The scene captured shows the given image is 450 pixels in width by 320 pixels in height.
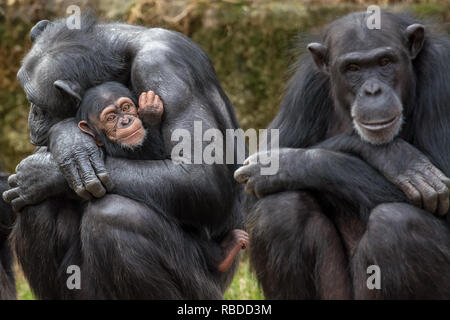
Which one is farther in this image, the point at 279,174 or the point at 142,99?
the point at 142,99

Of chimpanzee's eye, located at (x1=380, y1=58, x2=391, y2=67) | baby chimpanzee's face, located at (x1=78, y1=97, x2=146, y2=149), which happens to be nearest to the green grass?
baby chimpanzee's face, located at (x1=78, y1=97, x2=146, y2=149)

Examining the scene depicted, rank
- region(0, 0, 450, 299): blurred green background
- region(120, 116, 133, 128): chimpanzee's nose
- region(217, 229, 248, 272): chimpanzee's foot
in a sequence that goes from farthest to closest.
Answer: region(0, 0, 450, 299): blurred green background → region(217, 229, 248, 272): chimpanzee's foot → region(120, 116, 133, 128): chimpanzee's nose

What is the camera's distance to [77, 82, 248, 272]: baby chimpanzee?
17.9ft

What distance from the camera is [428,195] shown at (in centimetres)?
488

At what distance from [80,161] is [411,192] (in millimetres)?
2003

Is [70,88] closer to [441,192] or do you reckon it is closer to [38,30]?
[38,30]

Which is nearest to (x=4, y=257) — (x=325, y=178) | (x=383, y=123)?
(x=325, y=178)

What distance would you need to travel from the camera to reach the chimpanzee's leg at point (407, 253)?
471 cm

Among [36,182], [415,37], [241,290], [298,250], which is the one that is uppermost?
[415,37]

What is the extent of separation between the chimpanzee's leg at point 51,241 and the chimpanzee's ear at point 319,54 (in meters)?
1.80

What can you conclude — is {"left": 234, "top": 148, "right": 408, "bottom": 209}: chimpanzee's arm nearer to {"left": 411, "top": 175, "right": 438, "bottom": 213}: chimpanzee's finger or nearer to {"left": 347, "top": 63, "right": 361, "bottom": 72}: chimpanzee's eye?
{"left": 411, "top": 175, "right": 438, "bottom": 213}: chimpanzee's finger

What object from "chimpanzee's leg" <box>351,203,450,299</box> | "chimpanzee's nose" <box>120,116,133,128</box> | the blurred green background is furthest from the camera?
the blurred green background

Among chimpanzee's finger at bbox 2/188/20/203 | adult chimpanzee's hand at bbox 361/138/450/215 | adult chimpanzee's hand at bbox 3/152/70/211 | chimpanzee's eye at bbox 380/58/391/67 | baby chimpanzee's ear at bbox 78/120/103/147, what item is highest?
chimpanzee's eye at bbox 380/58/391/67

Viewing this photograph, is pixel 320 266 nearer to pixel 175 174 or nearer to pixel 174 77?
pixel 175 174
